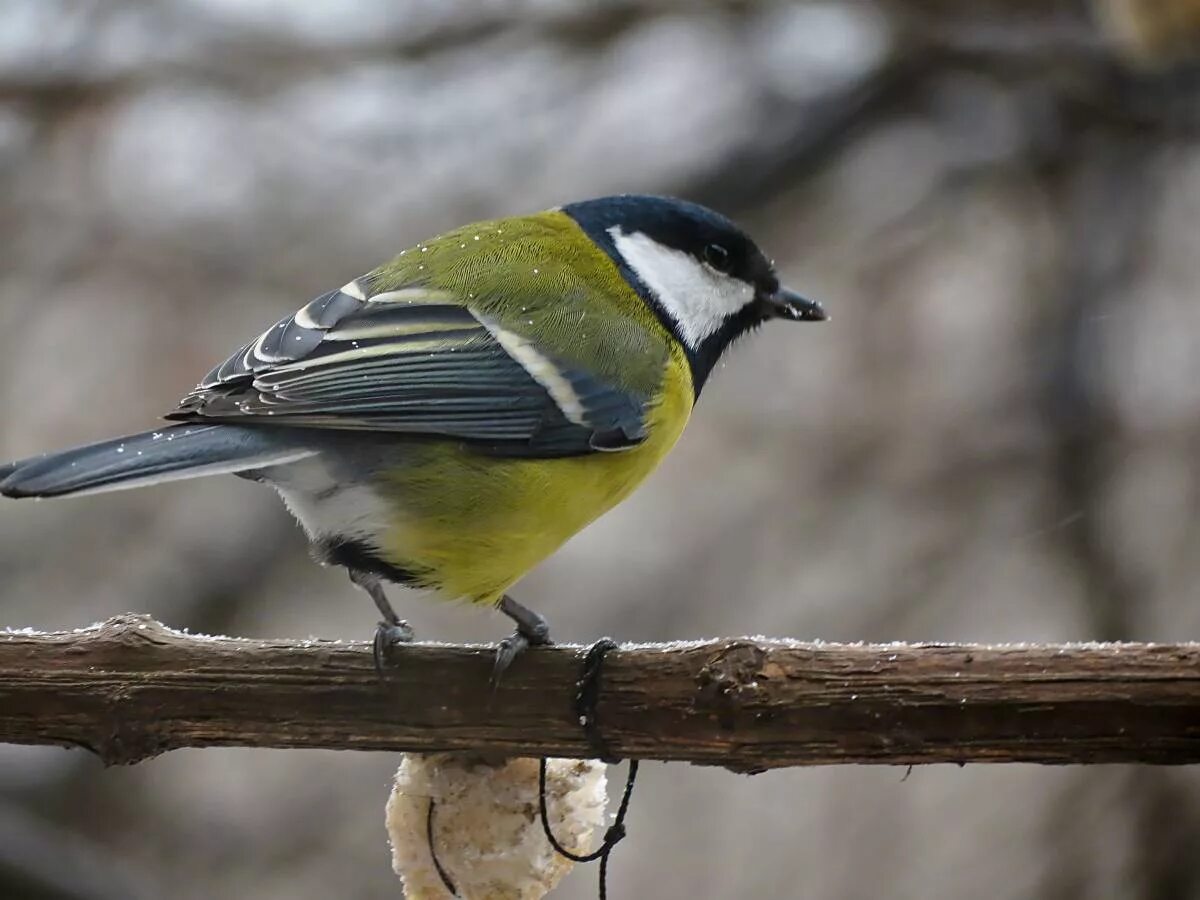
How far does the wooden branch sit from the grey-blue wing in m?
0.34

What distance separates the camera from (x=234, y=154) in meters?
3.99

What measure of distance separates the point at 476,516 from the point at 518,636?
201 mm

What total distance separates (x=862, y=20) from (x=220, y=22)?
167 centimetres

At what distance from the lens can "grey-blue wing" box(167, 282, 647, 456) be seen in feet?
6.08

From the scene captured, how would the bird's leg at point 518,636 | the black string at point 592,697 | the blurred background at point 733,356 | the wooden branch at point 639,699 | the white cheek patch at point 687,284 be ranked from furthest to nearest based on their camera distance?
the blurred background at point 733,356 → the white cheek patch at point 687,284 → the bird's leg at point 518,636 → the black string at point 592,697 → the wooden branch at point 639,699

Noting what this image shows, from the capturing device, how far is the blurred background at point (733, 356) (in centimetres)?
359

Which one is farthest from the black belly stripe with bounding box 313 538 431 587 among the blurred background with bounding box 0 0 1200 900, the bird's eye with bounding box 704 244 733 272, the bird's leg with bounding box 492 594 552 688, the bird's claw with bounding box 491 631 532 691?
the blurred background with bounding box 0 0 1200 900

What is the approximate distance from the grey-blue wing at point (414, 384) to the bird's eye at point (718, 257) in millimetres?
394

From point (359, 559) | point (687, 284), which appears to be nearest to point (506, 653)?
point (359, 559)

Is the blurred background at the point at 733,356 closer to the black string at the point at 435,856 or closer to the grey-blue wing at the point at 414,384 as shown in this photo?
the grey-blue wing at the point at 414,384

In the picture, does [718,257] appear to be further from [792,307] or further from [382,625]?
[382,625]

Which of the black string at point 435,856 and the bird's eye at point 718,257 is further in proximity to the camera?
the bird's eye at point 718,257

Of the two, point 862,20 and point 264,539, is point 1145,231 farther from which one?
point 264,539

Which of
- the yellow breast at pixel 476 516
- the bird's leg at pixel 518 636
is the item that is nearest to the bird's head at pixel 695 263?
the yellow breast at pixel 476 516
